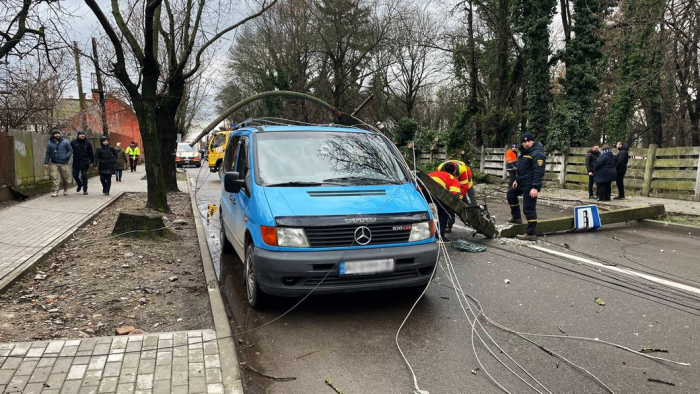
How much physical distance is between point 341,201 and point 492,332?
1.87 m

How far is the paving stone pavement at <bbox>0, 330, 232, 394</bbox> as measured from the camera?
10.4 ft

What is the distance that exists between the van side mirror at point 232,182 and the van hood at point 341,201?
1.68 feet

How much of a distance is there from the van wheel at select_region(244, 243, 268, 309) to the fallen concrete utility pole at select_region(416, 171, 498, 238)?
2863 millimetres

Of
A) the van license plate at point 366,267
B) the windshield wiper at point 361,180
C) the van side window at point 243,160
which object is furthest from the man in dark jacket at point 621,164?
the van license plate at point 366,267

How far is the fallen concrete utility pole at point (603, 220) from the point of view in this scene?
8445mm

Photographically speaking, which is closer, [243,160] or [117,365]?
[117,365]

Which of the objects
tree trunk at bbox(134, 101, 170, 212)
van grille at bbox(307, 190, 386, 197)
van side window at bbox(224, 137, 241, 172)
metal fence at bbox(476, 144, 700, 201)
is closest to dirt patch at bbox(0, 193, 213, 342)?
van side window at bbox(224, 137, 241, 172)

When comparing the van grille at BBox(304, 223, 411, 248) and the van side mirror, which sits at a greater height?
the van side mirror

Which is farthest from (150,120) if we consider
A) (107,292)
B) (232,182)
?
(232,182)

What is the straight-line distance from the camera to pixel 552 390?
328 centimetres

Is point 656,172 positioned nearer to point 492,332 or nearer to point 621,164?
point 621,164

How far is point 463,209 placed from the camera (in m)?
7.61

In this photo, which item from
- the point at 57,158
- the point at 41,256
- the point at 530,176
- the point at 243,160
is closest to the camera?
the point at 243,160

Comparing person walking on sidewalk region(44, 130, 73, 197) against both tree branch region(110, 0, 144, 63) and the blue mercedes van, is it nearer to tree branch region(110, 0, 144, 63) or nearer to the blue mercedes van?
tree branch region(110, 0, 144, 63)
